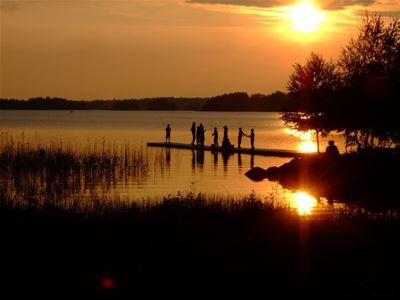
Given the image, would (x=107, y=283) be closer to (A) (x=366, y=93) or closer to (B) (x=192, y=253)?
(B) (x=192, y=253)

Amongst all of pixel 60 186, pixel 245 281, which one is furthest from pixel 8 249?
pixel 60 186

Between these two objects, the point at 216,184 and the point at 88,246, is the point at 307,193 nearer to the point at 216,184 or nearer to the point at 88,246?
the point at 216,184

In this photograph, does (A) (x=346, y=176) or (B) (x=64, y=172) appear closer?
(A) (x=346, y=176)

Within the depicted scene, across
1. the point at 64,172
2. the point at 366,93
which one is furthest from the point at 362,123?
the point at 64,172

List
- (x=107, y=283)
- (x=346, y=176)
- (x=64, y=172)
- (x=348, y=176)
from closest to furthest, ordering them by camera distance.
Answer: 1. (x=107, y=283)
2. (x=348, y=176)
3. (x=346, y=176)
4. (x=64, y=172)

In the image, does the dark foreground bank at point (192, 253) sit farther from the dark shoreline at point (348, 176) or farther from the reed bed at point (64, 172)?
the dark shoreline at point (348, 176)

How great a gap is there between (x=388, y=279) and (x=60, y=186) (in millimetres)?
19740

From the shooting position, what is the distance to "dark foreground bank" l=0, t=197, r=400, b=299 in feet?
38.2

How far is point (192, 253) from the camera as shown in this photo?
14164mm

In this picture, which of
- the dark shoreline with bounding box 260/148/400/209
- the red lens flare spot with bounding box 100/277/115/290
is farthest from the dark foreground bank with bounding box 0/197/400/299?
the dark shoreline with bounding box 260/148/400/209

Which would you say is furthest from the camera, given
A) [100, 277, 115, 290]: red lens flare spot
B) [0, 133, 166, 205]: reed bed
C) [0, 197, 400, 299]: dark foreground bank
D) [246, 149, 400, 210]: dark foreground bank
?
[246, 149, 400, 210]: dark foreground bank

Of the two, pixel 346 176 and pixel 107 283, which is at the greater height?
pixel 107 283

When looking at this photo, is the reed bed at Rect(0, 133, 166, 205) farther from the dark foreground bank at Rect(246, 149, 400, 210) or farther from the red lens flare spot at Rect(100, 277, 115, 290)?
the red lens flare spot at Rect(100, 277, 115, 290)

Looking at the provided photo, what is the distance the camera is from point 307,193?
32.8 metres
